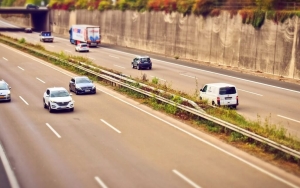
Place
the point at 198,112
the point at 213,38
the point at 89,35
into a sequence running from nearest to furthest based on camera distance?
the point at 198,112 → the point at 213,38 → the point at 89,35

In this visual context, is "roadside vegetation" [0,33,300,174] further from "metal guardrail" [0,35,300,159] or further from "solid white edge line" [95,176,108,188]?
"solid white edge line" [95,176,108,188]

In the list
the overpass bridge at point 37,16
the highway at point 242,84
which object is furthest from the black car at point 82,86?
the overpass bridge at point 37,16

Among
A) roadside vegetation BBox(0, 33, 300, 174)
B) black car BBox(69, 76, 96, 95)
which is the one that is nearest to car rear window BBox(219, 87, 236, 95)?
roadside vegetation BBox(0, 33, 300, 174)

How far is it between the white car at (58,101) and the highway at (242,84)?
9.07 meters

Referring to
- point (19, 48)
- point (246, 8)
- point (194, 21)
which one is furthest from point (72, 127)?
point (19, 48)

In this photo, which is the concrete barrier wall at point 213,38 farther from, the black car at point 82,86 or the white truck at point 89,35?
the black car at point 82,86

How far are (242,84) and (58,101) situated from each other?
17.9m

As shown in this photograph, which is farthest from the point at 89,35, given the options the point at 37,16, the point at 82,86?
the point at 37,16

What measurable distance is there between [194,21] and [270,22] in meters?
15.4

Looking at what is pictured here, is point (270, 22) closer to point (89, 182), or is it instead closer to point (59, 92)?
point (59, 92)

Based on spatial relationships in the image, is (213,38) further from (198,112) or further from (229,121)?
(229,121)

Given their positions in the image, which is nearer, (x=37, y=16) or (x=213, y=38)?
(x=213, y=38)

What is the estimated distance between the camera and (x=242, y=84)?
41219mm

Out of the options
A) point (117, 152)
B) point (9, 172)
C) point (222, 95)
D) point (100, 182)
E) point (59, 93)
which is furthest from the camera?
point (59, 93)
